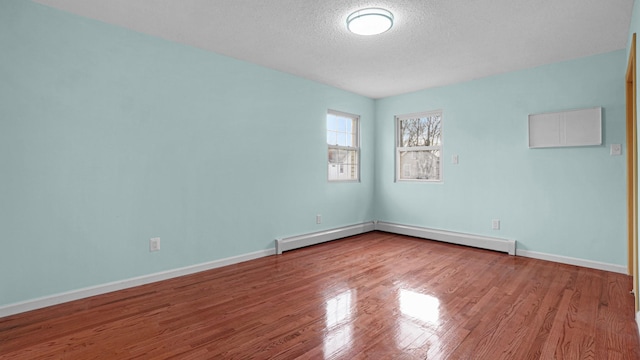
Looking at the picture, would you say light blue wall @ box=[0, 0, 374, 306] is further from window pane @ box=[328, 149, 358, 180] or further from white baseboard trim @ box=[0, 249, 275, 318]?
window pane @ box=[328, 149, 358, 180]

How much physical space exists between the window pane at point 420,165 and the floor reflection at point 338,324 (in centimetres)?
301

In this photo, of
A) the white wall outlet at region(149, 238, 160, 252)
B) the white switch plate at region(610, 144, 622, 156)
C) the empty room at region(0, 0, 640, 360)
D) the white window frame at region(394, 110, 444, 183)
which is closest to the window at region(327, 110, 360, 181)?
the empty room at region(0, 0, 640, 360)

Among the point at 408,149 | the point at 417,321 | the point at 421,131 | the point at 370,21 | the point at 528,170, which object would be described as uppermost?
the point at 370,21

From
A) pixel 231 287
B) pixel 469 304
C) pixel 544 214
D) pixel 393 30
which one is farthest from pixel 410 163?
pixel 231 287

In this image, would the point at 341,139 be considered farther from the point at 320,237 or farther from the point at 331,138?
the point at 320,237

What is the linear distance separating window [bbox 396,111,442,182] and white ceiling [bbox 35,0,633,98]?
1.12m

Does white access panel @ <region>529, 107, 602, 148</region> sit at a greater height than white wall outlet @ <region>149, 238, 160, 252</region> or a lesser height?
greater

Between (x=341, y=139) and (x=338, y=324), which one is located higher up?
(x=341, y=139)

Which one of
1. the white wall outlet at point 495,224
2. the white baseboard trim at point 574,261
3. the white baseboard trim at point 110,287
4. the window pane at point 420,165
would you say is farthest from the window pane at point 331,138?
the white baseboard trim at point 574,261

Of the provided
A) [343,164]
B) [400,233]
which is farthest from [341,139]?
[400,233]

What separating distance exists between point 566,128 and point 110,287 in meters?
5.20

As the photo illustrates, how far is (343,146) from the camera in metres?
5.34

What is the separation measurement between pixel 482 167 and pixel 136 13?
14.8 feet

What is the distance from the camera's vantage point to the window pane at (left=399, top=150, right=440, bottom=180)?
5137 millimetres
